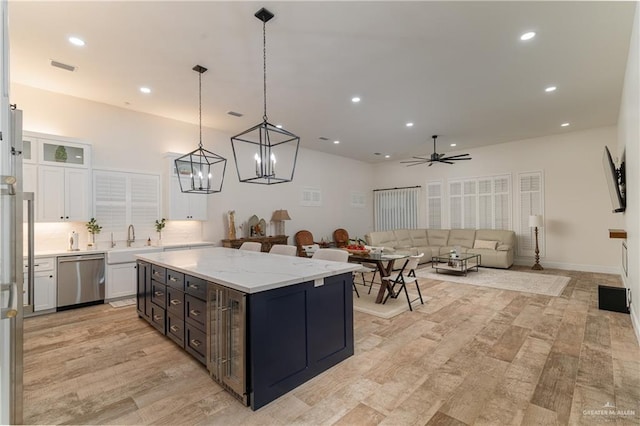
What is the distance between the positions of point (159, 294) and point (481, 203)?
8273mm

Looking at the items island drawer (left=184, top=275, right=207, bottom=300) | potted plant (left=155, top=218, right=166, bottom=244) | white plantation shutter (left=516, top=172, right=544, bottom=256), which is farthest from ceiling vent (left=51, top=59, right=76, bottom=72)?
white plantation shutter (left=516, top=172, right=544, bottom=256)

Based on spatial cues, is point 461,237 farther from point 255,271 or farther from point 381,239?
point 255,271

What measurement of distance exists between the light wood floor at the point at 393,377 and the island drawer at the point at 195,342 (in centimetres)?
10

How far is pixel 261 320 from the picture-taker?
211 centimetres

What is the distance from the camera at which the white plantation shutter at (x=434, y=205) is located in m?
9.16

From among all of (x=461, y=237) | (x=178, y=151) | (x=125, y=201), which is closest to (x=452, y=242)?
(x=461, y=237)

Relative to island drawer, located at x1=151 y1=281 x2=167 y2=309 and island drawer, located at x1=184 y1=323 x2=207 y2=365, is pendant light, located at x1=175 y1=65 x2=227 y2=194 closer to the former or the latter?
island drawer, located at x1=151 y1=281 x2=167 y2=309

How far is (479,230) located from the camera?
8117 mm

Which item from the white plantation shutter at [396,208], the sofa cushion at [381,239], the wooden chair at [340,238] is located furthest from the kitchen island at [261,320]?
the white plantation shutter at [396,208]

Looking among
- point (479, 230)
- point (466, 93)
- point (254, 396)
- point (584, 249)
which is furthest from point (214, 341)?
point (584, 249)

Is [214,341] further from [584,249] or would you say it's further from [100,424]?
[584,249]

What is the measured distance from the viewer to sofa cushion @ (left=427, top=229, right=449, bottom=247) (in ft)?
28.3

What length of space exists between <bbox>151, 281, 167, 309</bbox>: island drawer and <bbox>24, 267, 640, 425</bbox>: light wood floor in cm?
39

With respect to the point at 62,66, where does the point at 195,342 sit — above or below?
below
